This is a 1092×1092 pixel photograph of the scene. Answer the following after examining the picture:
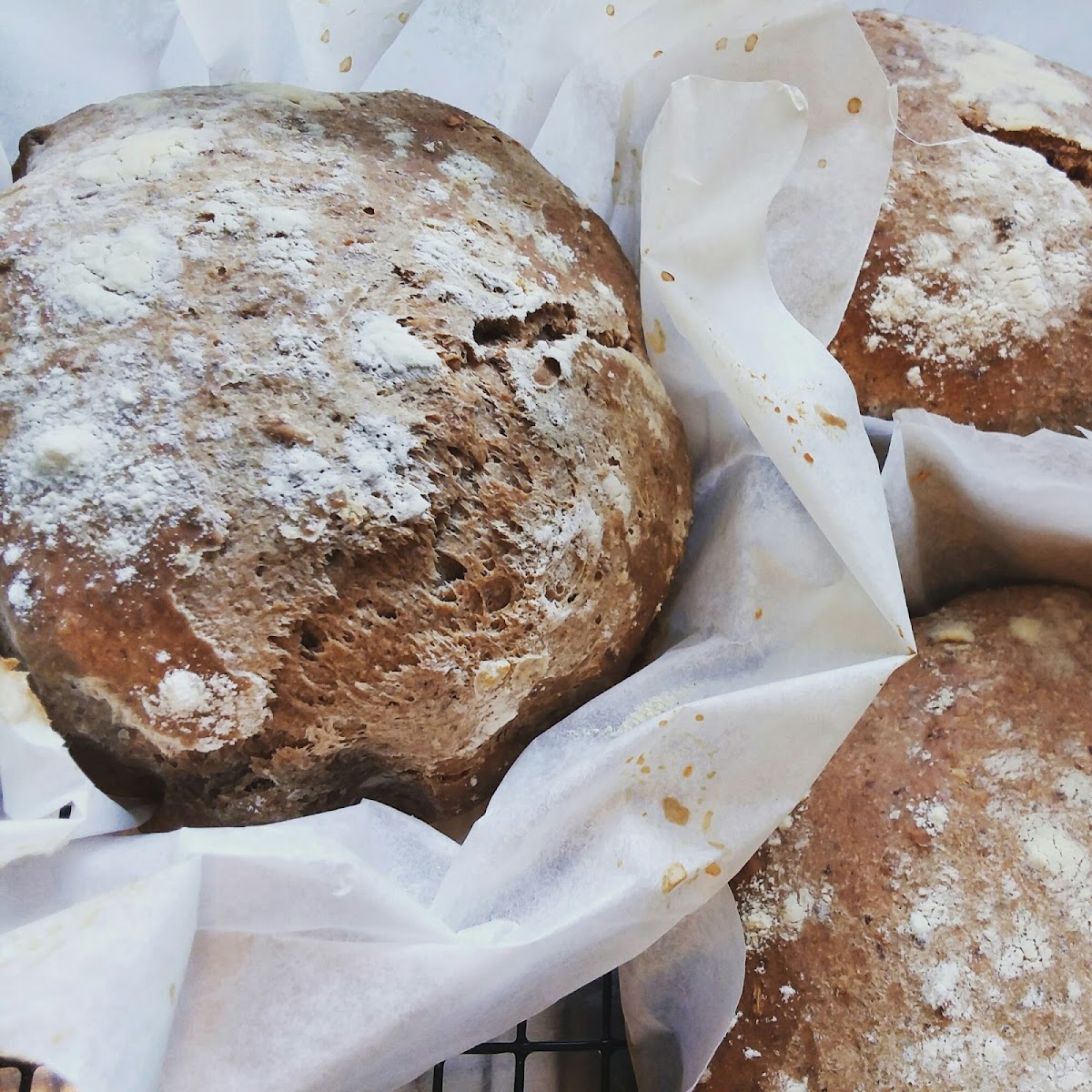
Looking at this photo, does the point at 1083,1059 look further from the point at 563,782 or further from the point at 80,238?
the point at 80,238

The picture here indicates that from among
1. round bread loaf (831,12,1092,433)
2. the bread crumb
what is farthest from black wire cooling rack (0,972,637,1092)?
round bread loaf (831,12,1092,433)

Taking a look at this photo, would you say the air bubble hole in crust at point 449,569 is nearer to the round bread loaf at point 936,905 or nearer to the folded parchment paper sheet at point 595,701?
the folded parchment paper sheet at point 595,701

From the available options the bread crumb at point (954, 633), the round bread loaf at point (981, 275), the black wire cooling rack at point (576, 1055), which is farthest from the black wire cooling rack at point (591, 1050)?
the round bread loaf at point (981, 275)

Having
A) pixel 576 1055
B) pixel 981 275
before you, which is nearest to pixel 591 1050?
pixel 576 1055

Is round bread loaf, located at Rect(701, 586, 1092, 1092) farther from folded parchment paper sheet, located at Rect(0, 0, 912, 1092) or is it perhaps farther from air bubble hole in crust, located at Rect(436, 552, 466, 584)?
air bubble hole in crust, located at Rect(436, 552, 466, 584)

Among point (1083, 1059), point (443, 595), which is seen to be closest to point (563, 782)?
point (443, 595)

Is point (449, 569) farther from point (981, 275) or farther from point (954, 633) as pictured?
point (981, 275)
